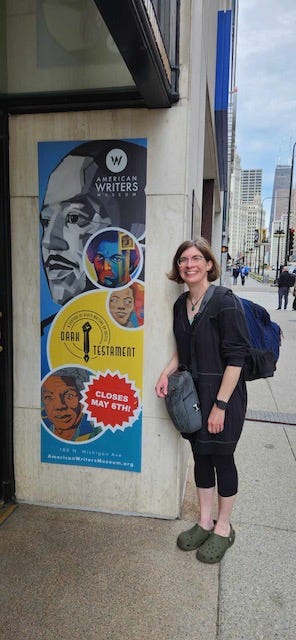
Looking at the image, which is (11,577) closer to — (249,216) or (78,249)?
(78,249)

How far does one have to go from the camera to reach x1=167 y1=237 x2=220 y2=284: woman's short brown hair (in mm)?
2719

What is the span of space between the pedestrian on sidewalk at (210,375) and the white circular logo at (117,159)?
746mm

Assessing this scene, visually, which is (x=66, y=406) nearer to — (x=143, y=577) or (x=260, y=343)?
(x=143, y=577)

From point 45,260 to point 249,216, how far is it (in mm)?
144854

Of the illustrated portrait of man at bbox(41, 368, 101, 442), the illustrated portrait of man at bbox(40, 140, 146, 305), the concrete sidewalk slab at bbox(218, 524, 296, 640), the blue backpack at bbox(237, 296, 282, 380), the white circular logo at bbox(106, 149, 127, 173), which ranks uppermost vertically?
the white circular logo at bbox(106, 149, 127, 173)

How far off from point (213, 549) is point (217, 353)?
1.21 m

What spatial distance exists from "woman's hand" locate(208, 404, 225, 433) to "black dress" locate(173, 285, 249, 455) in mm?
63

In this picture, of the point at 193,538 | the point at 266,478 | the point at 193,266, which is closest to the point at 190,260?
the point at 193,266

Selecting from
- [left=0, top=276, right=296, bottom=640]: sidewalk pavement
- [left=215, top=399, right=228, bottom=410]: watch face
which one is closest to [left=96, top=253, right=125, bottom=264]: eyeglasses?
[left=215, top=399, right=228, bottom=410]: watch face

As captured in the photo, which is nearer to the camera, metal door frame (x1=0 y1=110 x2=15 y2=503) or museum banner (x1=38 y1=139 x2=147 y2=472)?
museum banner (x1=38 y1=139 x2=147 y2=472)

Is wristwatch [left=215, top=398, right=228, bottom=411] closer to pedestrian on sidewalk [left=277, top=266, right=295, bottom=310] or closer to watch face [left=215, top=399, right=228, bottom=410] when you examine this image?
watch face [left=215, top=399, right=228, bottom=410]

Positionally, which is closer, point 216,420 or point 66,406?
point 216,420

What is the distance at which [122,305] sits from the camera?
317 cm

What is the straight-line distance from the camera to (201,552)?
2.83 m
